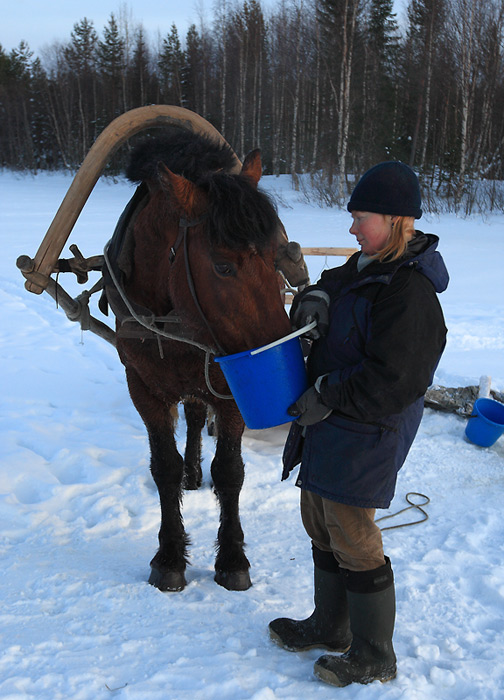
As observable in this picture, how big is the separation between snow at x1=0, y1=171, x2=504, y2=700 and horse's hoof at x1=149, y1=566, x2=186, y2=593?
0.18ft

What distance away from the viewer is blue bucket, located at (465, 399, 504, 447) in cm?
377

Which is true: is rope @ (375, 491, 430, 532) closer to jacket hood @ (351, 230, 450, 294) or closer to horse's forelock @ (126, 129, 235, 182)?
jacket hood @ (351, 230, 450, 294)

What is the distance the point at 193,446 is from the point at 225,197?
86.2 inches

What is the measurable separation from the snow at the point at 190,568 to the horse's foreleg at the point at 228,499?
135 millimetres

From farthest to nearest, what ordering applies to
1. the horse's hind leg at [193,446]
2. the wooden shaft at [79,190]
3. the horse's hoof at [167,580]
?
the horse's hind leg at [193,446] < the wooden shaft at [79,190] < the horse's hoof at [167,580]

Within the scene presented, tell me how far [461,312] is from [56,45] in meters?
38.0

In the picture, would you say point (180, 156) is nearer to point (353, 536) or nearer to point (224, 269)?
point (224, 269)

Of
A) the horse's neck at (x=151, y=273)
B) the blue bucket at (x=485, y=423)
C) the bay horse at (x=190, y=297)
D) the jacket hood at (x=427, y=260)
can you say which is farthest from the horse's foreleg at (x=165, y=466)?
the blue bucket at (x=485, y=423)

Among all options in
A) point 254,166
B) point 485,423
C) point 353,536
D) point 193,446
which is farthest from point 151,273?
point 485,423

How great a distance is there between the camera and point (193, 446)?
3.61 meters

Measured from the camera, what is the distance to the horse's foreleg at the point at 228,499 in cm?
263

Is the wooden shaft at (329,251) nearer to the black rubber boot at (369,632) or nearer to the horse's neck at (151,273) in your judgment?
the horse's neck at (151,273)

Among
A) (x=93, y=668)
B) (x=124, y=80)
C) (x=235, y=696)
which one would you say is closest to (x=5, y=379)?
(x=93, y=668)

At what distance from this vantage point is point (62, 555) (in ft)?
8.89
